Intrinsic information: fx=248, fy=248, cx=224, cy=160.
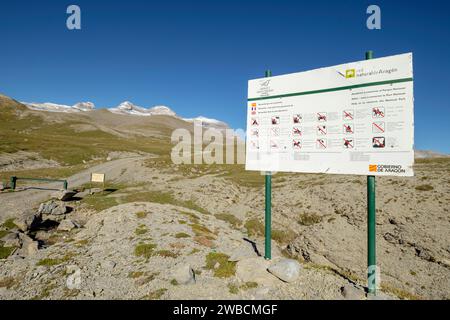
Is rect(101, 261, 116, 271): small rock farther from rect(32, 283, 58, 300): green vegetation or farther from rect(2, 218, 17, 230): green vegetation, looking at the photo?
rect(2, 218, 17, 230): green vegetation

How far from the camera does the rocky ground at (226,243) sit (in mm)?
10461

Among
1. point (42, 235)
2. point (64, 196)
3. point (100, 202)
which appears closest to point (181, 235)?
point (42, 235)

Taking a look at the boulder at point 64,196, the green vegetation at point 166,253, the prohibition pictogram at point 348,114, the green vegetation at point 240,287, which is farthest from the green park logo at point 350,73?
the boulder at point 64,196

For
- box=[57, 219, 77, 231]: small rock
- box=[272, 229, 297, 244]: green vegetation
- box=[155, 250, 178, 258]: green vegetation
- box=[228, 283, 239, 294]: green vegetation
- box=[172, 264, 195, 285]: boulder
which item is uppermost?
box=[172, 264, 195, 285]: boulder

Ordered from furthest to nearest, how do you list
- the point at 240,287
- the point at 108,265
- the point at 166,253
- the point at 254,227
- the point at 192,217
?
the point at 254,227 → the point at 192,217 → the point at 166,253 → the point at 108,265 → the point at 240,287

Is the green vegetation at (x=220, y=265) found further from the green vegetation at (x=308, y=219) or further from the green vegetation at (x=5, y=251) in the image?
the green vegetation at (x=308, y=219)

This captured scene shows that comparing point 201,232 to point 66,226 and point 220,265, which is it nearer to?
point 220,265

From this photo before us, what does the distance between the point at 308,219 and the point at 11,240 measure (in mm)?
26305

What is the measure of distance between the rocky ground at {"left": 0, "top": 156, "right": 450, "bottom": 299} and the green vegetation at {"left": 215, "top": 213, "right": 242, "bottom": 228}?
12 cm

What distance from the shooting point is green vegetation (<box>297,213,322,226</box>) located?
A: 26.9 meters

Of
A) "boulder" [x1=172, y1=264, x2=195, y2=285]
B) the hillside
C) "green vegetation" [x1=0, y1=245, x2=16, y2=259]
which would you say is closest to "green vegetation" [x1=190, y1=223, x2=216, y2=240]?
the hillside

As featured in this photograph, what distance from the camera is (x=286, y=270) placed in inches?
407
